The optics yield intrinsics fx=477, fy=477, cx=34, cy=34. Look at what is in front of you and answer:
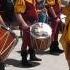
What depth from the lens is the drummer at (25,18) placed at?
820cm

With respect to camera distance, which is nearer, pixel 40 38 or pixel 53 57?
pixel 40 38

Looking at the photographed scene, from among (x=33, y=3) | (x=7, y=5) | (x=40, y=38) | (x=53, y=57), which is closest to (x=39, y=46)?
(x=40, y=38)

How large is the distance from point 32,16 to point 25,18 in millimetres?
130

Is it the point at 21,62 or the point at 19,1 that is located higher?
the point at 19,1

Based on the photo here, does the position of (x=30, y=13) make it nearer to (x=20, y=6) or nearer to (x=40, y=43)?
(x=20, y=6)

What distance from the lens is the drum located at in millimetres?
6668

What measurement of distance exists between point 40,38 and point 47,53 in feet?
6.60

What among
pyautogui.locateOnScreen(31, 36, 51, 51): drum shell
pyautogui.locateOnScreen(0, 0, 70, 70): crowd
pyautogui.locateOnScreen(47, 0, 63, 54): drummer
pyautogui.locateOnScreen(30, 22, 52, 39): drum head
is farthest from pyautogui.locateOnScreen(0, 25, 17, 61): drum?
pyautogui.locateOnScreen(47, 0, 63, 54): drummer

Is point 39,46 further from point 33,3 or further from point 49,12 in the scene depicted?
point 49,12

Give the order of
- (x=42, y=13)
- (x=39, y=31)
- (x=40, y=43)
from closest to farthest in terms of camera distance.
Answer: (x=39, y=31) → (x=40, y=43) → (x=42, y=13)

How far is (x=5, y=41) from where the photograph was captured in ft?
22.2

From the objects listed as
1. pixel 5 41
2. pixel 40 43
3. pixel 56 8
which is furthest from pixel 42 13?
pixel 5 41

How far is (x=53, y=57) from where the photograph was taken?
9.72 m

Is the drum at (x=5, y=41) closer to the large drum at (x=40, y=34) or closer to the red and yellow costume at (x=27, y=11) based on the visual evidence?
the large drum at (x=40, y=34)
